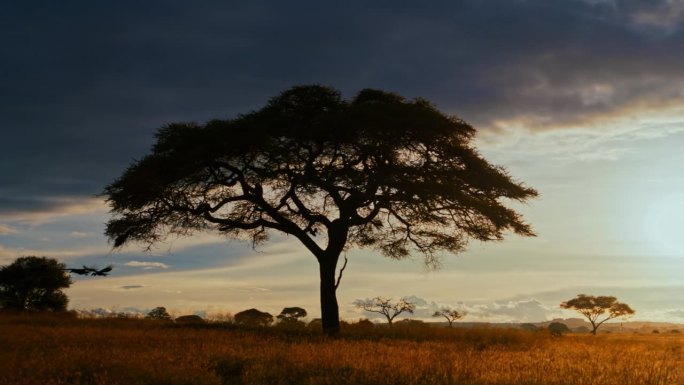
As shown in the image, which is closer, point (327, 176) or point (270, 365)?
point (270, 365)

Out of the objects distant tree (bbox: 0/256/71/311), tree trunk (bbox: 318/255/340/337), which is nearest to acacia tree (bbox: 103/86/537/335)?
tree trunk (bbox: 318/255/340/337)

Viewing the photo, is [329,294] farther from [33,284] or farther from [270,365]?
[33,284]

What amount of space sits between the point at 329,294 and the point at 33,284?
33069mm

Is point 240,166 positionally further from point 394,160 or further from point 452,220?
point 452,220

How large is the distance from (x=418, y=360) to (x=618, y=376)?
4.06m

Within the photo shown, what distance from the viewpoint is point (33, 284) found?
49.7m

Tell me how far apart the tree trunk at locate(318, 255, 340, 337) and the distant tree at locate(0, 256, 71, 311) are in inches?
1178

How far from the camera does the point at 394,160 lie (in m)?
26.0

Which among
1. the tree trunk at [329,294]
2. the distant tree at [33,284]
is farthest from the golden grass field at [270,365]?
the distant tree at [33,284]

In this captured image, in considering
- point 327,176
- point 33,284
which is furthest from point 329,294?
point 33,284

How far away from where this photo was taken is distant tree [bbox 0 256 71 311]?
161 feet

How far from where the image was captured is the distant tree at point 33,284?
161 ft

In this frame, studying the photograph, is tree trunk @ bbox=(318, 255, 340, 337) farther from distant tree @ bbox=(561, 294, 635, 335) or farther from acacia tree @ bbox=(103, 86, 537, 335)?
distant tree @ bbox=(561, 294, 635, 335)

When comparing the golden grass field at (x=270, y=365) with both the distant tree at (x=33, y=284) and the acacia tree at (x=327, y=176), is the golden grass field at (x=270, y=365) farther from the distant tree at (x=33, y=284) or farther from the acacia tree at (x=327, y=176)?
the distant tree at (x=33, y=284)
